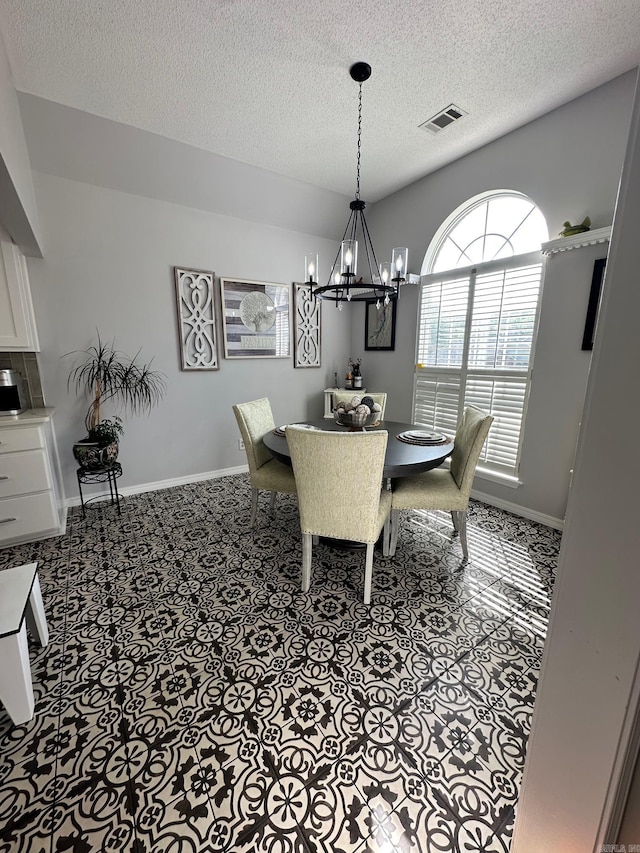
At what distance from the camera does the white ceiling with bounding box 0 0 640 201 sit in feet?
5.80

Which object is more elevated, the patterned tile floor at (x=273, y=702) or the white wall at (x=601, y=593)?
the white wall at (x=601, y=593)

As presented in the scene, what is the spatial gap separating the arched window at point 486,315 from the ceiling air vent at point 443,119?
70 centimetres

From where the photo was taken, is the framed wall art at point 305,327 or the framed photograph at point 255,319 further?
the framed wall art at point 305,327

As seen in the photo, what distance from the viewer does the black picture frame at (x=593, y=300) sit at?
93.7 inches

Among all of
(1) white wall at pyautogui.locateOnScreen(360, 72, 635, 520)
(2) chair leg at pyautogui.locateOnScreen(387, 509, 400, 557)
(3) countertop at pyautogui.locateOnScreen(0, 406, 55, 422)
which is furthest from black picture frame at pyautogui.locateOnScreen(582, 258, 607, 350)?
(3) countertop at pyautogui.locateOnScreen(0, 406, 55, 422)

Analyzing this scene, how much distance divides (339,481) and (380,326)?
2941 mm

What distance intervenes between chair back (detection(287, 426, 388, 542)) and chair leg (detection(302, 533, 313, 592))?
71 millimetres

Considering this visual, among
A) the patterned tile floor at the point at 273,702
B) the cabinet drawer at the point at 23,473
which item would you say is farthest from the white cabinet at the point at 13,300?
the patterned tile floor at the point at 273,702

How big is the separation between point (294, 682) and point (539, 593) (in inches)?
61.4

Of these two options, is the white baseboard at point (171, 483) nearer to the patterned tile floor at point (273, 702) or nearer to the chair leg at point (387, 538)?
the patterned tile floor at point (273, 702)

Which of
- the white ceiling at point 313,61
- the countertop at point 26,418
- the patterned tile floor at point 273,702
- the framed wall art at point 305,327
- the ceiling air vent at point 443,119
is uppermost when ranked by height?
the ceiling air vent at point 443,119

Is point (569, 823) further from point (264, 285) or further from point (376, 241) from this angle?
point (376, 241)

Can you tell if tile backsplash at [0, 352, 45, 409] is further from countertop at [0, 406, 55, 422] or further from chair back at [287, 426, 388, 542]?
chair back at [287, 426, 388, 542]

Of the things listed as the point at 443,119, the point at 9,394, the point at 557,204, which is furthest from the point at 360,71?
the point at 9,394
